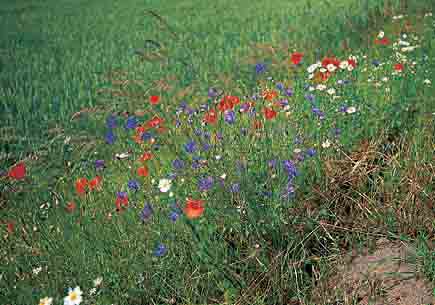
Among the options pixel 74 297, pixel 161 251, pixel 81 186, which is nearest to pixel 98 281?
pixel 74 297

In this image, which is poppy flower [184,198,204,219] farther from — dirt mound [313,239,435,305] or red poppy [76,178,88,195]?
red poppy [76,178,88,195]

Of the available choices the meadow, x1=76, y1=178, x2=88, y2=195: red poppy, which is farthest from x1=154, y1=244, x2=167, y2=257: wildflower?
x1=76, y1=178, x2=88, y2=195: red poppy

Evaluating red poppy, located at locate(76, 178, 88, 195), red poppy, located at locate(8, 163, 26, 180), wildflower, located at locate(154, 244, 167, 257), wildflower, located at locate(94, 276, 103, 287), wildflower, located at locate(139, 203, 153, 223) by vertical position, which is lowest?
wildflower, located at locate(94, 276, 103, 287)

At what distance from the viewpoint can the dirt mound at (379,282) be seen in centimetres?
176

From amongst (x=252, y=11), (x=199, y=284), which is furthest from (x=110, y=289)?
(x=252, y=11)

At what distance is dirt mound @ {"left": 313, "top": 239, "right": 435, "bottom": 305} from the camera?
5.76 feet

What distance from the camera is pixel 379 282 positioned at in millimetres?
1835

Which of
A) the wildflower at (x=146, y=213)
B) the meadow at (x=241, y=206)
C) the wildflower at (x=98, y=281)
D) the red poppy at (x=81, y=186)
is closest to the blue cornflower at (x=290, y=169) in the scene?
the meadow at (x=241, y=206)

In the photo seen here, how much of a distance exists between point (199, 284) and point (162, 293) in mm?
160

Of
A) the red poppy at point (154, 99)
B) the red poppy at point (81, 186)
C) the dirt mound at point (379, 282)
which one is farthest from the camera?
the red poppy at point (154, 99)

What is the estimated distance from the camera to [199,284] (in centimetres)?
204

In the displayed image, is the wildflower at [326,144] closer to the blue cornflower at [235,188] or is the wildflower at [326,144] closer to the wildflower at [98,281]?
the blue cornflower at [235,188]

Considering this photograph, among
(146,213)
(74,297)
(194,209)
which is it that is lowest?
(74,297)

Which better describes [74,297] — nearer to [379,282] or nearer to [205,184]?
[205,184]
